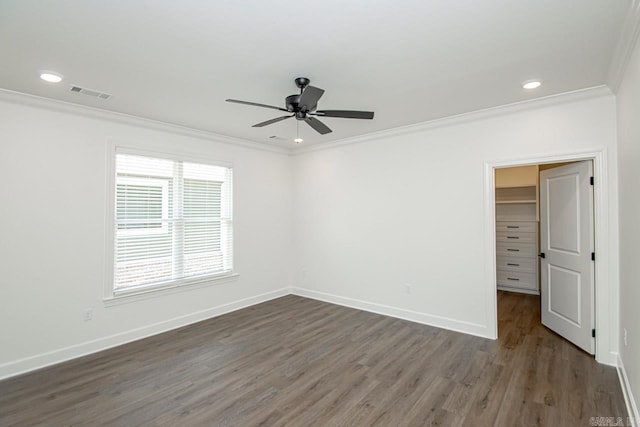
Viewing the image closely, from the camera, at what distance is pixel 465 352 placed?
3467mm

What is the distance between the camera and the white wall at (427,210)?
3.34m

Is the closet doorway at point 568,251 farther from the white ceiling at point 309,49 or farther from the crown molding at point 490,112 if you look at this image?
the white ceiling at point 309,49

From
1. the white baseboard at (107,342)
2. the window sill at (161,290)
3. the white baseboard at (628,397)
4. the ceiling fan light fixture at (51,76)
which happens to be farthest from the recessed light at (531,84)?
the white baseboard at (107,342)

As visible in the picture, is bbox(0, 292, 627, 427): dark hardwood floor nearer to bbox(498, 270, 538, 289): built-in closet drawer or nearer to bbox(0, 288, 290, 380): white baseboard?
bbox(0, 288, 290, 380): white baseboard

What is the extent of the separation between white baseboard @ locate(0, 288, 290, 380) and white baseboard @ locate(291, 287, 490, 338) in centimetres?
123

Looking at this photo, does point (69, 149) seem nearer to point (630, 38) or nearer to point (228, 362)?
point (228, 362)

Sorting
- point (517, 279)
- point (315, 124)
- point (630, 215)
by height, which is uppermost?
point (315, 124)

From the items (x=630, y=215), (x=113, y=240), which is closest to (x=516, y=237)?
(x=630, y=215)

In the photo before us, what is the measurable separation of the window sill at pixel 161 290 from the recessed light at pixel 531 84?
452 centimetres

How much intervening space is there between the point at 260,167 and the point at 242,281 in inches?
77.7

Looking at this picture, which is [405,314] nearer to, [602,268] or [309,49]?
[602,268]

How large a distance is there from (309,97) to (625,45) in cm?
230

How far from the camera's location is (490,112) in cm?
378

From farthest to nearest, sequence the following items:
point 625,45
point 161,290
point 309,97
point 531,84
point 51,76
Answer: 1. point 161,290
2. point 531,84
3. point 51,76
4. point 309,97
5. point 625,45
